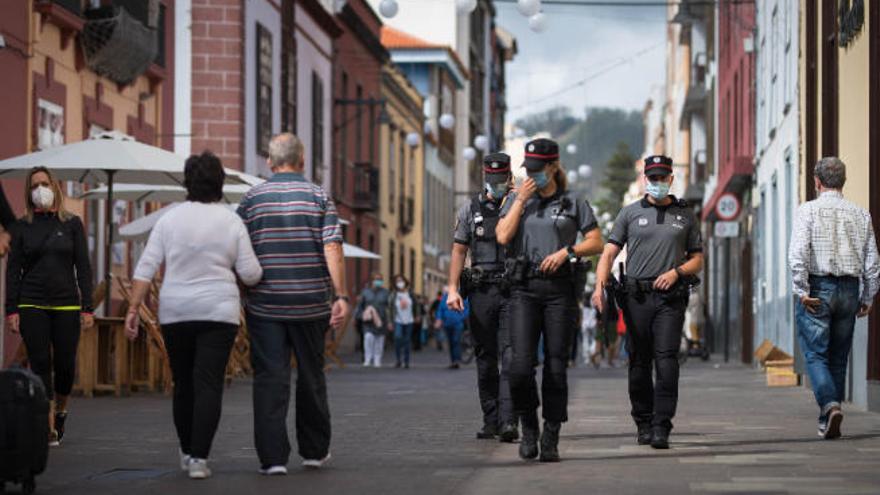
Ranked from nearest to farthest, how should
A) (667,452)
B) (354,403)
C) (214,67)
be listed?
(667,452) → (354,403) → (214,67)

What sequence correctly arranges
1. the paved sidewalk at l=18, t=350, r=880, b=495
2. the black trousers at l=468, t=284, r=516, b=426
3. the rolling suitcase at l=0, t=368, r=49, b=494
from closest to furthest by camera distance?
the rolling suitcase at l=0, t=368, r=49, b=494 < the paved sidewalk at l=18, t=350, r=880, b=495 < the black trousers at l=468, t=284, r=516, b=426

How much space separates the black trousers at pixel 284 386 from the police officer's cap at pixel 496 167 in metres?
2.69

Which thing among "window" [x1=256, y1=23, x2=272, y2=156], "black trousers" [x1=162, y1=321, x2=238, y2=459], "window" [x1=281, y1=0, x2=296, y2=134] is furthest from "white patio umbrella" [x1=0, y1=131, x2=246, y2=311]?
"window" [x1=281, y1=0, x2=296, y2=134]

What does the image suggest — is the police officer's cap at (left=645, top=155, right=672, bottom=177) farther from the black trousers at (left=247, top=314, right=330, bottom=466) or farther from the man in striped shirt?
the black trousers at (left=247, top=314, right=330, bottom=466)

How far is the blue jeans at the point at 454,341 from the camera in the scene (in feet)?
107

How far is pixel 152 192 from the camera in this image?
23.7 metres

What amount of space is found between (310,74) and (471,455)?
1261 inches

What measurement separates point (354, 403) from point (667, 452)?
7.32 m

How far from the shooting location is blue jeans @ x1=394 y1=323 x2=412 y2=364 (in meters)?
33.7

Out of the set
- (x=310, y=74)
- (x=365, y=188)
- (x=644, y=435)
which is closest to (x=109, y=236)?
(x=644, y=435)

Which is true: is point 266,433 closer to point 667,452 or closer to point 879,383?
point 667,452

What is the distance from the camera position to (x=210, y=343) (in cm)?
1021

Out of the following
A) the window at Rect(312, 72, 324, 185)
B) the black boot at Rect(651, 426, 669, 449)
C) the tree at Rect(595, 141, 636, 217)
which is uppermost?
the tree at Rect(595, 141, 636, 217)

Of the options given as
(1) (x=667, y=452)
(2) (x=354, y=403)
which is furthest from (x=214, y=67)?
(1) (x=667, y=452)
